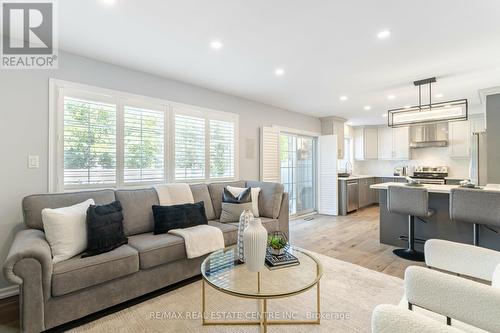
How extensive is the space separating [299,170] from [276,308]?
4.23 metres

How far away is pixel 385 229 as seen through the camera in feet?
12.5

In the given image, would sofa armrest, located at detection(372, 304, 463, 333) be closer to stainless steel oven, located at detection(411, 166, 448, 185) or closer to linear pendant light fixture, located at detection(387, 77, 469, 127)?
linear pendant light fixture, located at detection(387, 77, 469, 127)

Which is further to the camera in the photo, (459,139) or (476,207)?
(459,139)

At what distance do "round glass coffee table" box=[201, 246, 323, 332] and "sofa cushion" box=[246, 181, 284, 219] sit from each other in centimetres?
139

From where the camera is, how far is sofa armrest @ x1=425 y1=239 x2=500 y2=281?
5.09 feet

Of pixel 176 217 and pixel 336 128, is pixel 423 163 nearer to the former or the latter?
pixel 336 128

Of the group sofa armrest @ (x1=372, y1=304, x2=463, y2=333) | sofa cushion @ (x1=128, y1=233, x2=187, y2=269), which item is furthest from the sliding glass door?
sofa armrest @ (x1=372, y1=304, x2=463, y2=333)

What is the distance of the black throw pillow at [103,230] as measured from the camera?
6.98 feet

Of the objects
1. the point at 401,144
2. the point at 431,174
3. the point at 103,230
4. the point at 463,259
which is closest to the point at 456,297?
the point at 463,259

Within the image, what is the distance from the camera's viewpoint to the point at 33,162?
2.51 m

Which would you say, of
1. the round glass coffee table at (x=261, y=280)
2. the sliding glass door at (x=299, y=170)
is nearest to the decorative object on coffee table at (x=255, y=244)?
the round glass coffee table at (x=261, y=280)

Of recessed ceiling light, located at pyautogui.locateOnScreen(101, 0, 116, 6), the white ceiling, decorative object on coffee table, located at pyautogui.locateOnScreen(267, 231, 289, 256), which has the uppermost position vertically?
the white ceiling

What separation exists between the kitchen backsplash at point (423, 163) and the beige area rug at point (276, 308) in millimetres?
5537

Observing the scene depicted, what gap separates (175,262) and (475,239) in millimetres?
3369
